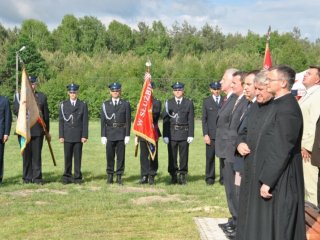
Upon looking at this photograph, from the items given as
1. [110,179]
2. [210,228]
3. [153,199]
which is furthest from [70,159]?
[210,228]

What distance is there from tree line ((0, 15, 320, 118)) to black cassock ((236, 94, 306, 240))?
30495 millimetres

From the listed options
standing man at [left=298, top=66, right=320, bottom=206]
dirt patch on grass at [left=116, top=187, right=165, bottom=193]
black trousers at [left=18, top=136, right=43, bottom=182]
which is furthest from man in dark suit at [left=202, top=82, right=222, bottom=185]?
standing man at [left=298, top=66, right=320, bottom=206]

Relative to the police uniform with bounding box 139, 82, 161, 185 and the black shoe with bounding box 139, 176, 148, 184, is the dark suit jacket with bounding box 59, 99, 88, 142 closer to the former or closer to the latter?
the police uniform with bounding box 139, 82, 161, 185

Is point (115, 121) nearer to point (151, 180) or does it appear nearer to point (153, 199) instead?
point (151, 180)

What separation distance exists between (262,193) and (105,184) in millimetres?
6643

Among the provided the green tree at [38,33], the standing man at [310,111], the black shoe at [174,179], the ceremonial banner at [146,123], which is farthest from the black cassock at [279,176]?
the green tree at [38,33]

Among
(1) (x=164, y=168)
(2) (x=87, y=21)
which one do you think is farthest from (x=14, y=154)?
(2) (x=87, y=21)

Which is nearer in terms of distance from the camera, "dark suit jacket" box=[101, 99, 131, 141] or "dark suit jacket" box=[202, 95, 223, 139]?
"dark suit jacket" box=[101, 99, 131, 141]

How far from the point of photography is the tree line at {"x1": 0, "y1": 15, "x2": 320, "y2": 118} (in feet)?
136

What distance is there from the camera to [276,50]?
52156mm

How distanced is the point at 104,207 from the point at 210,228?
220 centimetres

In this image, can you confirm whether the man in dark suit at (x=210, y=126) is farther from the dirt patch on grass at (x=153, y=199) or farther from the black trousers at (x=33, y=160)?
the black trousers at (x=33, y=160)

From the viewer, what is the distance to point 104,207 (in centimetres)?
873

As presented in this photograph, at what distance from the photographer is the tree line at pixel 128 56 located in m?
41.3
